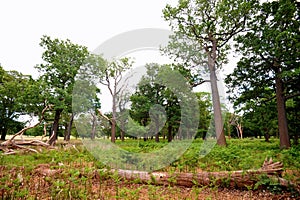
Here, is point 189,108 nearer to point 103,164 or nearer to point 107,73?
point 107,73

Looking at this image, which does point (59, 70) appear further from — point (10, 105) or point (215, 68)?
point (215, 68)

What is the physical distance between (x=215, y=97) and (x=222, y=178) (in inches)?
336

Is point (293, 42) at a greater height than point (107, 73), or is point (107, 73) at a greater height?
point (107, 73)

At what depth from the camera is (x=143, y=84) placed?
69.4ft

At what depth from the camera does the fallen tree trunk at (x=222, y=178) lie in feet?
14.5

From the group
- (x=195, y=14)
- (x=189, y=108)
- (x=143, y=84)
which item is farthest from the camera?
(x=143, y=84)

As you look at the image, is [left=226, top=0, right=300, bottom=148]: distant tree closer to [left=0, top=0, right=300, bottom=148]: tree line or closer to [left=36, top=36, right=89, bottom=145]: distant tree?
[left=0, top=0, right=300, bottom=148]: tree line

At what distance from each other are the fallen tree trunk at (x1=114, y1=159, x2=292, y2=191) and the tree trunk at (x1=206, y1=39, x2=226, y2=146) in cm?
720

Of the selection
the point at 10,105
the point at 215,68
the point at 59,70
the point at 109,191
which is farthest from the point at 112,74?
the point at 109,191

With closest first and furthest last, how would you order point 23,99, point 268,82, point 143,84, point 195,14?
point 268,82 → point 195,14 → point 23,99 → point 143,84

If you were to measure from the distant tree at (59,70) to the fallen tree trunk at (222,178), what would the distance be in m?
13.7

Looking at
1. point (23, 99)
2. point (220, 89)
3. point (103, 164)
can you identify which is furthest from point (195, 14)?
point (23, 99)

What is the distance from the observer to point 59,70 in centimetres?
1730

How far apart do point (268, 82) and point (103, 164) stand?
10.8 meters
